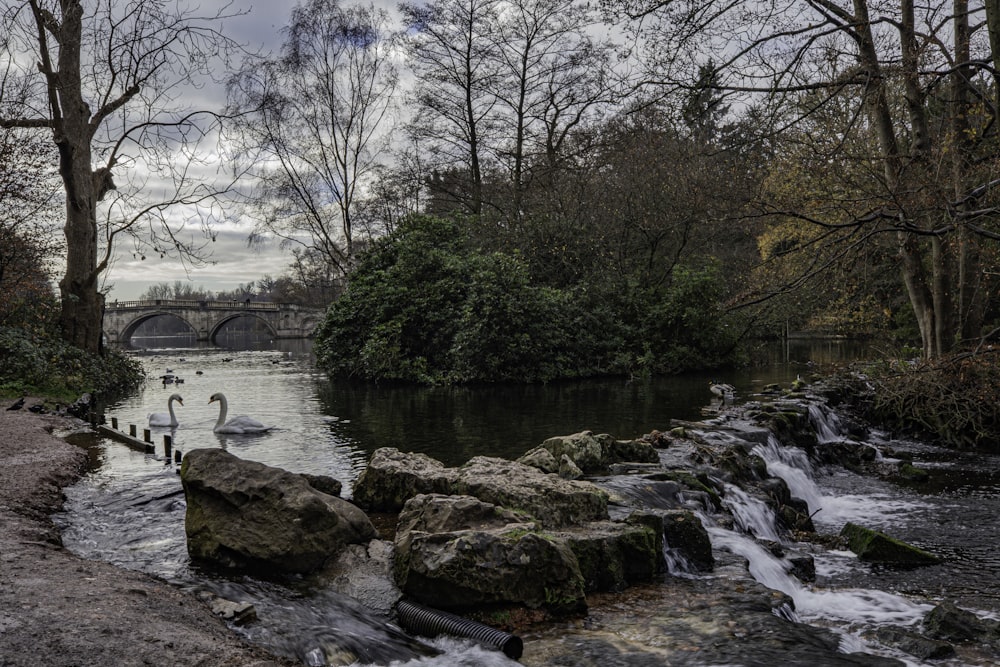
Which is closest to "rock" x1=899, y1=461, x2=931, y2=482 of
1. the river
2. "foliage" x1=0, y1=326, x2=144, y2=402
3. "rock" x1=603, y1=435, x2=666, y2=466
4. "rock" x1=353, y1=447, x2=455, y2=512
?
the river

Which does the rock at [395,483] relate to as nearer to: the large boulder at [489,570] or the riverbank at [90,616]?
the large boulder at [489,570]

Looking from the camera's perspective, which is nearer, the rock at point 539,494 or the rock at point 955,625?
the rock at point 955,625

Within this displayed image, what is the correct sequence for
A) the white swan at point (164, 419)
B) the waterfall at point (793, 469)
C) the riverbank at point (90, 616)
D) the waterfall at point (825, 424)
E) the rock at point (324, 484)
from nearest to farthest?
the riverbank at point (90, 616), the rock at point (324, 484), the waterfall at point (793, 469), the white swan at point (164, 419), the waterfall at point (825, 424)

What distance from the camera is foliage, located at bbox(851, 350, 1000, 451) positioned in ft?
39.1

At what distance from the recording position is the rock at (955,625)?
5.52 m

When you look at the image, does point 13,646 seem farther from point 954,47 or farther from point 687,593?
point 954,47

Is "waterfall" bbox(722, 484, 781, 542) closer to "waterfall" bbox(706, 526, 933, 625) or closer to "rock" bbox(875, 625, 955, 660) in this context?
"waterfall" bbox(706, 526, 933, 625)

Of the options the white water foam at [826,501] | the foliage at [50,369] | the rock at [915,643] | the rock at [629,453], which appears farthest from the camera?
the foliage at [50,369]

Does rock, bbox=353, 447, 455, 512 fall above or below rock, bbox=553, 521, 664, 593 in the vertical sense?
above

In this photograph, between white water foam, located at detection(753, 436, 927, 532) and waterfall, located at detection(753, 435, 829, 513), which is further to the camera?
waterfall, located at detection(753, 435, 829, 513)

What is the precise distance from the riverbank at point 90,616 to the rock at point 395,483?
8.52 ft

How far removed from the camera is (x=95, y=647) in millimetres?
3955

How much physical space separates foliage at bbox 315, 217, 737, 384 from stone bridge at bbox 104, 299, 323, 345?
52.0m

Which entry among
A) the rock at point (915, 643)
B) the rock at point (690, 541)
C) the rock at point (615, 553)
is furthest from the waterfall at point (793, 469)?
the rock at point (615, 553)
